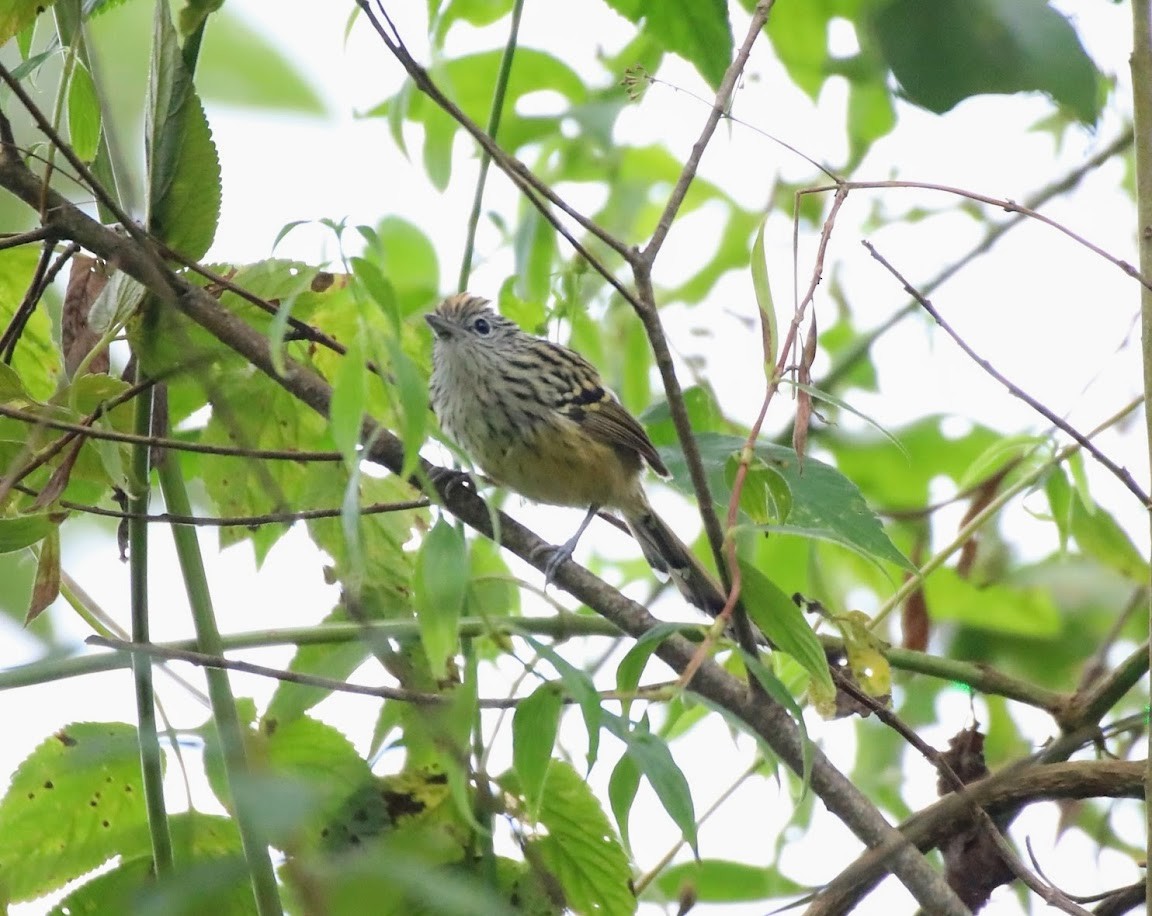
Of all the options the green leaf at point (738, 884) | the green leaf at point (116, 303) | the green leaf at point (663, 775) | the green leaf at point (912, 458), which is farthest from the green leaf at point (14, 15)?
the green leaf at point (912, 458)

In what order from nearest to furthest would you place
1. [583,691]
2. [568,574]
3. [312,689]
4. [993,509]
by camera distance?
1. [583,691]
2. [312,689]
3. [568,574]
4. [993,509]

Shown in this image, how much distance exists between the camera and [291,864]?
3.67 ft

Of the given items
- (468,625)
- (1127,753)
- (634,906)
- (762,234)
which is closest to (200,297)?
(468,625)

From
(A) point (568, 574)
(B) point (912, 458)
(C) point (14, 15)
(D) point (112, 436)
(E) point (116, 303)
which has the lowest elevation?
(A) point (568, 574)

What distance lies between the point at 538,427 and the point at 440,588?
11.5 feet

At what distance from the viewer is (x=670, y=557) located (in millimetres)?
4871

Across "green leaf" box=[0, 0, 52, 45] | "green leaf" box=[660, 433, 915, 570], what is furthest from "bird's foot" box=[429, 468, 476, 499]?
"green leaf" box=[0, 0, 52, 45]

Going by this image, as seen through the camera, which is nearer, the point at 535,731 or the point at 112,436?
the point at 535,731

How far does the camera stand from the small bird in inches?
198

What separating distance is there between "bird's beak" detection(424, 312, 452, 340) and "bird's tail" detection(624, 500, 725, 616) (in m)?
0.99

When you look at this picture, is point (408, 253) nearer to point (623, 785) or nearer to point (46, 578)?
point (46, 578)

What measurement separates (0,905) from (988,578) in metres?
3.05

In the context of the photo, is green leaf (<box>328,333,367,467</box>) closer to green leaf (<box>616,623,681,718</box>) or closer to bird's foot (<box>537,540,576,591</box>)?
green leaf (<box>616,623,681,718</box>)

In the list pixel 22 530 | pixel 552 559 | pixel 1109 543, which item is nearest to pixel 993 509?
pixel 1109 543
